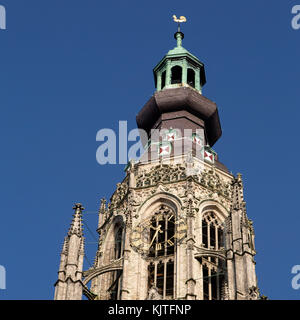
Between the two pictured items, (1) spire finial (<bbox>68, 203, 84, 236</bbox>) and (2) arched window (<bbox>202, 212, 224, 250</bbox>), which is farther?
(2) arched window (<bbox>202, 212, 224, 250</bbox>)

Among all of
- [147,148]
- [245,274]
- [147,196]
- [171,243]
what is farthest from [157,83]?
[245,274]

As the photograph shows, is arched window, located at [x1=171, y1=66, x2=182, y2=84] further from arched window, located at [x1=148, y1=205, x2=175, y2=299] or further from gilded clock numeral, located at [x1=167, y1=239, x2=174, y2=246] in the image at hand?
gilded clock numeral, located at [x1=167, y1=239, x2=174, y2=246]

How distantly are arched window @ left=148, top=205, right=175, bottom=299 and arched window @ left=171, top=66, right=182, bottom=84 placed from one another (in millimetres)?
15101

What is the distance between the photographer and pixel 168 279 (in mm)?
44062

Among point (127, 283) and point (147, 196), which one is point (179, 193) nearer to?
point (147, 196)

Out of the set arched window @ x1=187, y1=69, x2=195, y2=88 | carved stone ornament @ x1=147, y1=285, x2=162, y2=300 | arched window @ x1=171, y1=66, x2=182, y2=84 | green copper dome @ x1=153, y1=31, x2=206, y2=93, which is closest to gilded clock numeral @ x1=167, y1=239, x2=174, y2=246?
carved stone ornament @ x1=147, y1=285, x2=162, y2=300

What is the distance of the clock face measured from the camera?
149ft

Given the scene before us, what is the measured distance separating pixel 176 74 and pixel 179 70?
18.9 inches

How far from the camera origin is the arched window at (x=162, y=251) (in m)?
43.8

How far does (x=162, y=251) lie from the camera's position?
45469mm

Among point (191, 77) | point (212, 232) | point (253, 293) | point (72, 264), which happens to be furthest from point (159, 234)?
point (191, 77)

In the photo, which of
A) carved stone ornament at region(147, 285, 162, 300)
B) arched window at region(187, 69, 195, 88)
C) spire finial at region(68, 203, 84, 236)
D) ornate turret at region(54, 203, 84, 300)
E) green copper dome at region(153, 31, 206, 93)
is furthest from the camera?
arched window at region(187, 69, 195, 88)

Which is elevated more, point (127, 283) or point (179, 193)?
point (179, 193)
